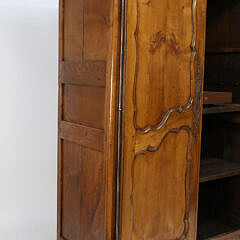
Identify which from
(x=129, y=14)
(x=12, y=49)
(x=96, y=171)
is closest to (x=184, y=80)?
(x=129, y=14)

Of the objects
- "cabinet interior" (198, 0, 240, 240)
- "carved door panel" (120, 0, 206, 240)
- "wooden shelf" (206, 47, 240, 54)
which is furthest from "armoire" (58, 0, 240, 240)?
"wooden shelf" (206, 47, 240, 54)

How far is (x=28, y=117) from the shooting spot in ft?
11.1

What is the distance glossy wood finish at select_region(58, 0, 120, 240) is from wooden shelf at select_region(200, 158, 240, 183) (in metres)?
0.68

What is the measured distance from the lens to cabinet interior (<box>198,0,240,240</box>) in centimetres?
309

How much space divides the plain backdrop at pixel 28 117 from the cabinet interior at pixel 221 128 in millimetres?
1174

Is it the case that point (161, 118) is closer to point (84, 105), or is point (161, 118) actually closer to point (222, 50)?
point (84, 105)

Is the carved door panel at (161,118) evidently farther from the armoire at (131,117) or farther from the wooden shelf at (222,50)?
the wooden shelf at (222,50)

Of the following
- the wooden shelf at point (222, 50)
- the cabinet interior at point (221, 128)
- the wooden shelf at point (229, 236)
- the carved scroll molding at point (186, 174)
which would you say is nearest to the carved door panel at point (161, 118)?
the carved scroll molding at point (186, 174)

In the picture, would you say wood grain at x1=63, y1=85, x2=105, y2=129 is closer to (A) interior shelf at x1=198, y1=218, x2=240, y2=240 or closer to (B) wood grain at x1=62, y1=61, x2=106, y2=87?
(B) wood grain at x1=62, y1=61, x2=106, y2=87

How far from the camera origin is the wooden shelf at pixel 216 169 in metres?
2.73

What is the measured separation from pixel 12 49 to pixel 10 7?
301mm

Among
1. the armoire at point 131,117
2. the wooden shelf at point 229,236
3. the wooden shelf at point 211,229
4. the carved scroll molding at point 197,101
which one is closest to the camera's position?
the armoire at point 131,117

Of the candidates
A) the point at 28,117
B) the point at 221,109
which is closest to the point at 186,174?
the point at 221,109

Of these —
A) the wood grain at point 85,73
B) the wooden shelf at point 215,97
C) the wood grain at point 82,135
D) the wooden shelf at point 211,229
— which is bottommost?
the wooden shelf at point 211,229
